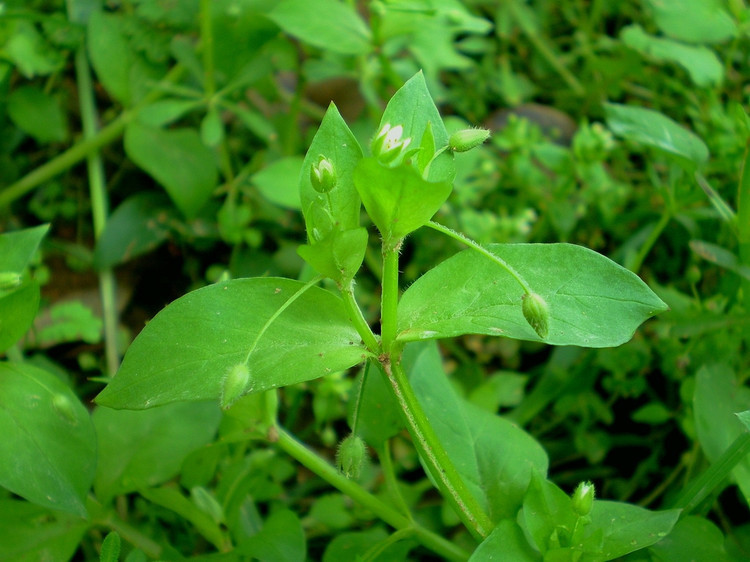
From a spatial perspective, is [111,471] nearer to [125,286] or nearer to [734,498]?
[125,286]

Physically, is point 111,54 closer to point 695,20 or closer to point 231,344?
point 231,344

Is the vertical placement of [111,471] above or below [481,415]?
below

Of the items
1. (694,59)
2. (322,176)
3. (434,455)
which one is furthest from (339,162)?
(694,59)

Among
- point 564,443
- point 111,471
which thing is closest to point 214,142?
point 111,471

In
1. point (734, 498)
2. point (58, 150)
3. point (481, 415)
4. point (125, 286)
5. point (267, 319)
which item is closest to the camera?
point (267, 319)

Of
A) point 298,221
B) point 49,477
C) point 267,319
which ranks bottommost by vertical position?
point 298,221

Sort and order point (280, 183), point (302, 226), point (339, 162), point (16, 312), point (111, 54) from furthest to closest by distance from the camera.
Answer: point (302, 226)
point (111, 54)
point (280, 183)
point (16, 312)
point (339, 162)

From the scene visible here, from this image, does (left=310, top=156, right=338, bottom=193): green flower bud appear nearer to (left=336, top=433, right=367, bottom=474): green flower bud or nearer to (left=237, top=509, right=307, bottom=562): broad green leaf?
(left=336, top=433, right=367, bottom=474): green flower bud
